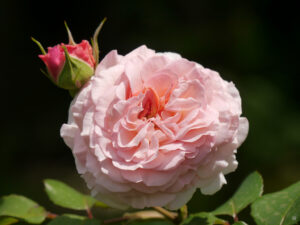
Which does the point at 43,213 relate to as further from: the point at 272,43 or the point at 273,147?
the point at 272,43

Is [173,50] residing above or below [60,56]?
below

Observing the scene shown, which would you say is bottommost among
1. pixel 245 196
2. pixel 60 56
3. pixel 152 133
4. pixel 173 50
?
pixel 173 50

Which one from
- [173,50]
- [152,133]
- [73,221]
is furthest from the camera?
[173,50]

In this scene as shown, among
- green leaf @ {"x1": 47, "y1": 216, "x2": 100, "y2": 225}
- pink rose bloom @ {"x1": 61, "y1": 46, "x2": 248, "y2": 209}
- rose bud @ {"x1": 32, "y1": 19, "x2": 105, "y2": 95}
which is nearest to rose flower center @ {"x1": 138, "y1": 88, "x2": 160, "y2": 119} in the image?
pink rose bloom @ {"x1": 61, "y1": 46, "x2": 248, "y2": 209}

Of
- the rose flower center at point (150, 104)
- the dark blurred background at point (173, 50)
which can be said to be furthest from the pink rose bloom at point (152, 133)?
the dark blurred background at point (173, 50)

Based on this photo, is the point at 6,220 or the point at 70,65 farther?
the point at 6,220


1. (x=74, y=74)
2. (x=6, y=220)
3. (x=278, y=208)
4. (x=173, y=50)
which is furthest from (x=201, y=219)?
(x=173, y=50)

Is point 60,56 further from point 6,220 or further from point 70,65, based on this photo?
point 6,220
